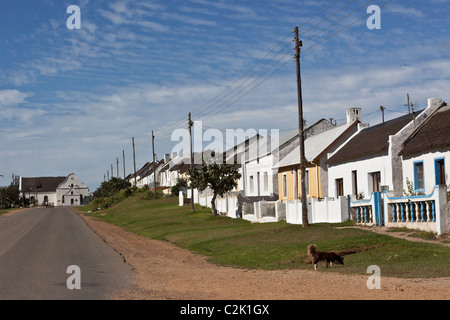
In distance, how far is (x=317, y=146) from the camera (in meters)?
35.9

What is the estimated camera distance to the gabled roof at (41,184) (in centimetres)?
17225

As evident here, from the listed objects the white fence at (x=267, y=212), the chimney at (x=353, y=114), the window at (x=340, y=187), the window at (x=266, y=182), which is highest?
the chimney at (x=353, y=114)

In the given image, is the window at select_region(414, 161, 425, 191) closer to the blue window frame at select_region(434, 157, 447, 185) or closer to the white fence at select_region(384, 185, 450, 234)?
the blue window frame at select_region(434, 157, 447, 185)

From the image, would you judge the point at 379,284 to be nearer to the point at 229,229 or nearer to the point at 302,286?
the point at 302,286

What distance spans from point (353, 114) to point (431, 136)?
35.6 ft

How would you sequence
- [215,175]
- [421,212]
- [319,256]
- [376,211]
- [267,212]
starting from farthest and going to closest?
[215,175] < [267,212] < [376,211] < [421,212] < [319,256]

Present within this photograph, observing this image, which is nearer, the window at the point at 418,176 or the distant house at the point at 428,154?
the distant house at the point at 428,154

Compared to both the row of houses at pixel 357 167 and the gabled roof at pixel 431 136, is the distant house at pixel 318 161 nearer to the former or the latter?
the row of houses at pixel 357 167

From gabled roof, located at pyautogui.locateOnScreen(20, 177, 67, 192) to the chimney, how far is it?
149 m

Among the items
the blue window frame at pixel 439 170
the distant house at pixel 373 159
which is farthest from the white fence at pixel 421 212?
the blue window frame at pixel 439 170

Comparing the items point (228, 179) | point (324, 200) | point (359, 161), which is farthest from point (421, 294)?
point (228, 179)

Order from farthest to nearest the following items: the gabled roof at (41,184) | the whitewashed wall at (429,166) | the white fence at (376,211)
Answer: the gabled roof at (41,184), the whitewashed wall at (429,166), the white fence at (376,211)

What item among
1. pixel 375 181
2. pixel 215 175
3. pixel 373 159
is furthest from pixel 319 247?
pixel 215 175

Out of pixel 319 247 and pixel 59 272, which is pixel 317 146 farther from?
pixel 59 272
